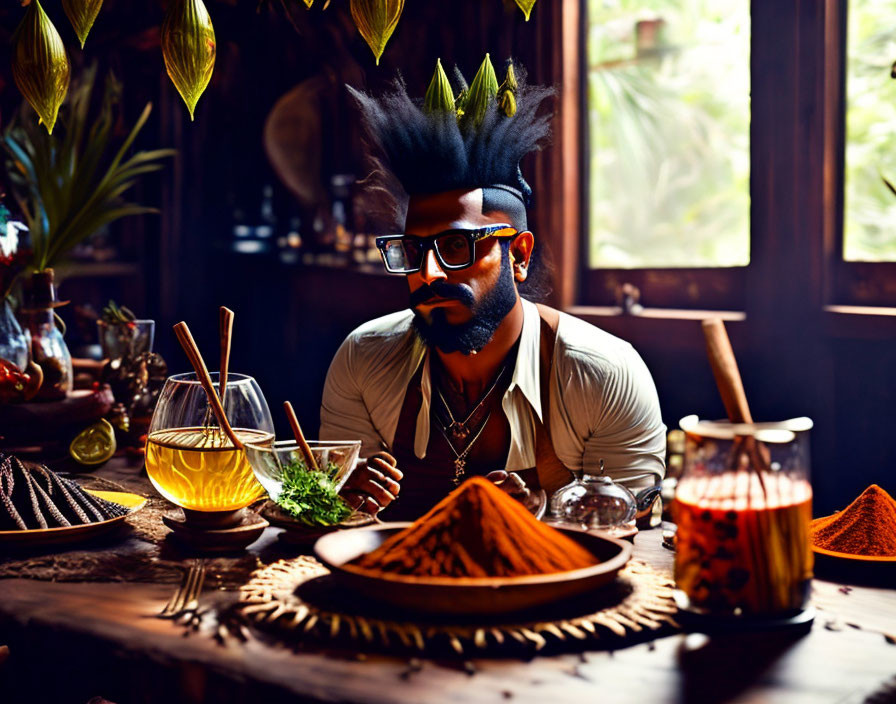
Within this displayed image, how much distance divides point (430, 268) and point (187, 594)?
1014 mm

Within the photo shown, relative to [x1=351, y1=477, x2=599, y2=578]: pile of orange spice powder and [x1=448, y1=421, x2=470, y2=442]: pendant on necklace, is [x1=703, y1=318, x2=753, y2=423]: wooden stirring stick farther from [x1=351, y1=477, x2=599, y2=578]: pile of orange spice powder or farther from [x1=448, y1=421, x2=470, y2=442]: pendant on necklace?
[x1=448, y1=421, x2=470, y2=442]: pendant on necklace

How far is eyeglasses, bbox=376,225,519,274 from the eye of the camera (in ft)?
7.11

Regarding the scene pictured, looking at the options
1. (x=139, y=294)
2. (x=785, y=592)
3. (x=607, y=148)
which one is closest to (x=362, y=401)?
(x=785, y=592)

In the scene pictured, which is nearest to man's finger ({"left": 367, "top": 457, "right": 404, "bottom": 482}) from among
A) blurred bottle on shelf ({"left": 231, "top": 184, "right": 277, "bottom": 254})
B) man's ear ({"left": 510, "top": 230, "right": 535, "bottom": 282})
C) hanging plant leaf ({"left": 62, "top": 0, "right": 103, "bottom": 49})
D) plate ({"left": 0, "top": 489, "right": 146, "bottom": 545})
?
plate ({"left": 0, "top": 489, "right": 146, "bottom": 545})

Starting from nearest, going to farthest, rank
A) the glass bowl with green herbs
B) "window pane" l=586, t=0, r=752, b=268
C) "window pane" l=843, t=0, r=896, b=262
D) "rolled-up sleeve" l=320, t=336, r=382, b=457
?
the glass bowl with green herbs → "rolled-up sleeve" l=320, t=336, r=382, b=457 → "window pane" l=843, t=0, r=896, b=262 → "window pane" l=586, t=0, r=752, b=268

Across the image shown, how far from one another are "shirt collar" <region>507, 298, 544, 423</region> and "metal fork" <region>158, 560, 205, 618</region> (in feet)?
3.39

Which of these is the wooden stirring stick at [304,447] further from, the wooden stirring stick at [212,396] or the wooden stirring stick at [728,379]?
the wooden stirring stick at [728,379]

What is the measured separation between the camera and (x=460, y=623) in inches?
44.6

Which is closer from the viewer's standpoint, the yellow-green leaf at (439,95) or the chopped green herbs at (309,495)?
the chopped green herbs at (309,495)

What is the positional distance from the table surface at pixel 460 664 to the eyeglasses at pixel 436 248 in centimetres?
104

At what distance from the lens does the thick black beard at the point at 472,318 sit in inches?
87.0

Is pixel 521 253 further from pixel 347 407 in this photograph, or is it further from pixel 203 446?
pixel 203 446

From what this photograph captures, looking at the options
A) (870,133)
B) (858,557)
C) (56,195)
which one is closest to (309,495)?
(858,557)

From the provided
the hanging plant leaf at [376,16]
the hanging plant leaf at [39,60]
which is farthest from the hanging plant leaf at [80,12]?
the hanging plant leaf at [376,16]
